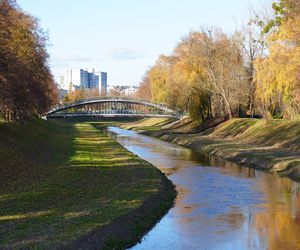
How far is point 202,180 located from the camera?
32.5 m

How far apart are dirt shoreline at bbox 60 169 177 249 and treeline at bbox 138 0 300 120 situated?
26.7m

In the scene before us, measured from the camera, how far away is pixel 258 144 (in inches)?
2138

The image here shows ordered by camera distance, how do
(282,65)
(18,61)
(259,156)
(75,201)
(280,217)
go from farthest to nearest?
(282,65), (259,156), (18,61), (280,217), (75,201)

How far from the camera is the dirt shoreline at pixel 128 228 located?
15.4 m

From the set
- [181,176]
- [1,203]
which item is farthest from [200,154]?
[1,203]

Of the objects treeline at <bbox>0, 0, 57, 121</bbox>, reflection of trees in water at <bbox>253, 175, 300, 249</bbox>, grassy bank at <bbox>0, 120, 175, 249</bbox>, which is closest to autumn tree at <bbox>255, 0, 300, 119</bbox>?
reflection of trees in water at <bbox>253, 175, 300, 249</bbox>

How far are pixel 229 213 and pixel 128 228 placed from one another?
5779 millimetres

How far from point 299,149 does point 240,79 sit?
29.3 m

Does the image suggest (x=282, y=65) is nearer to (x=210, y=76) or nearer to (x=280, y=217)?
(x=280, y=217)

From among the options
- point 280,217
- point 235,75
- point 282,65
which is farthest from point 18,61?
point 235,75

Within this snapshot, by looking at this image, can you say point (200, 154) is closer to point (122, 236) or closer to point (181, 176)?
point (181, 176)

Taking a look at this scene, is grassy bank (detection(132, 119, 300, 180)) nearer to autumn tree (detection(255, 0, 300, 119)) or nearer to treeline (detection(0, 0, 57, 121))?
autumn tree (detection(255, 0, 300, 119))

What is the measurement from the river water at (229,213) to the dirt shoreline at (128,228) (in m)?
0.31

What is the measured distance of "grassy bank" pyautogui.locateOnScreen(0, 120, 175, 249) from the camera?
51.4ft
